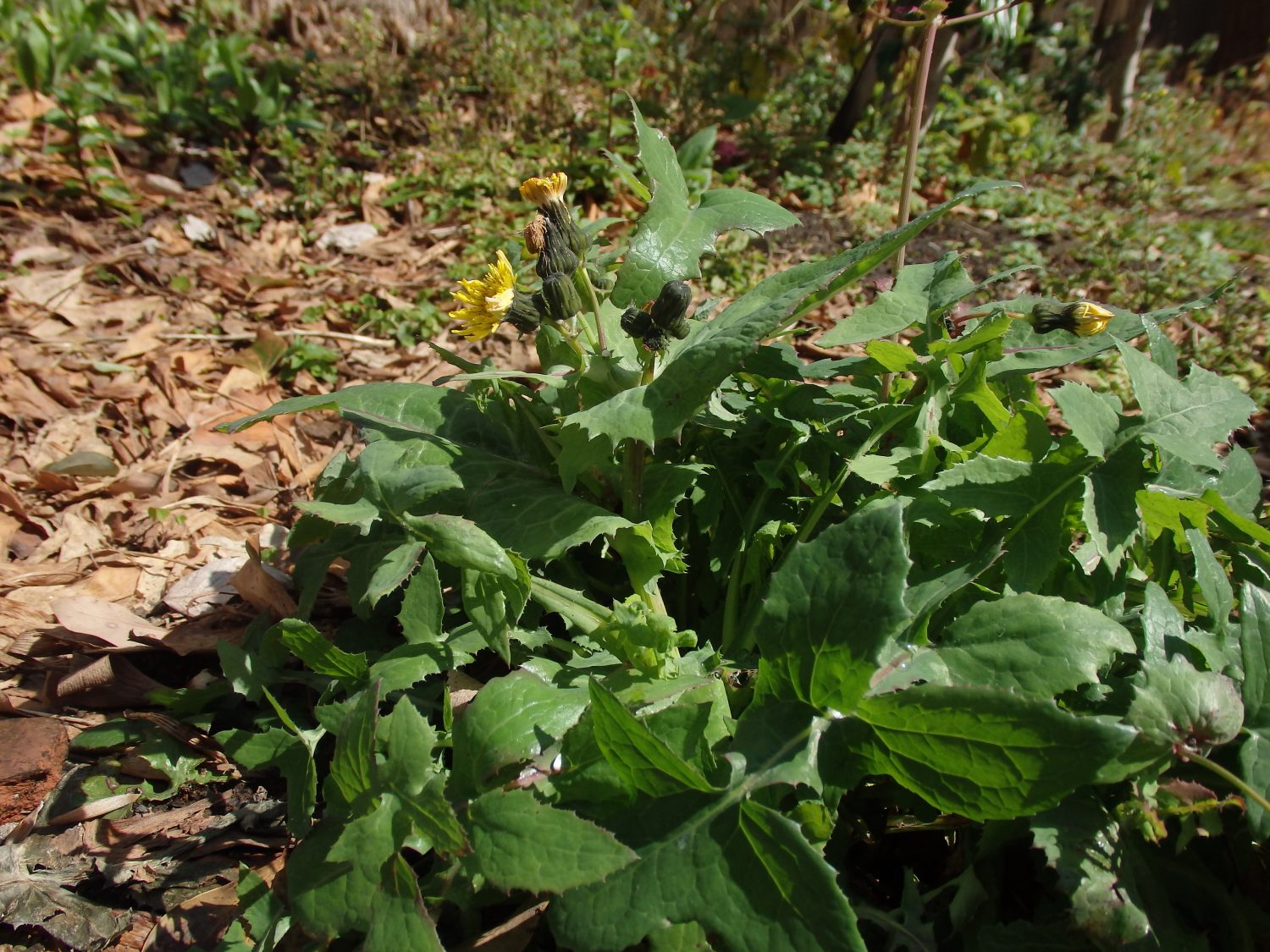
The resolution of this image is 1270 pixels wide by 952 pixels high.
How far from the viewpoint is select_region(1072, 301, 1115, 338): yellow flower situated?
1.91 meters

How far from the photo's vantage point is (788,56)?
582 cm

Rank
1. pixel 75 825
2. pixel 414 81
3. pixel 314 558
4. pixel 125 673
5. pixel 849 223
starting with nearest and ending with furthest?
pixel 75 825, pixel 314 558, pixel 125 673, pixel 849 223, pixel 414 81

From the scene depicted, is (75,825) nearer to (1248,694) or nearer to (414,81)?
(1248,694)

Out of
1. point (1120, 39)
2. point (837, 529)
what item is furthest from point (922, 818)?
point (1120, 39)

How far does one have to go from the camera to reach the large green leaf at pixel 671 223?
173 centimetres

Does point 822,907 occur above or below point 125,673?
above

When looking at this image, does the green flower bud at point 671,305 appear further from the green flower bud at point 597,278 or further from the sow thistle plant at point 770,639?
the green flower bud at point 597,278

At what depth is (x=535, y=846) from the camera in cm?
127

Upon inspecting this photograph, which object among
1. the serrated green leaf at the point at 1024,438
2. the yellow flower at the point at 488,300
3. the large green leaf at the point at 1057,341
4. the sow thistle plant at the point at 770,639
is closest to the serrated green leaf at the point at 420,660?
the sow thistle plant at the point at 770,639

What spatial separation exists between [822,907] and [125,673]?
6.31 feet

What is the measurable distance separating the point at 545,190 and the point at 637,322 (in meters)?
0.43

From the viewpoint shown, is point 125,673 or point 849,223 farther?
point 849,223

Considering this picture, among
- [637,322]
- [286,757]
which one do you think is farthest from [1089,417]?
[286,757]

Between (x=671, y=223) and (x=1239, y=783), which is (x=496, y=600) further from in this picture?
(x=1239, y=783)
